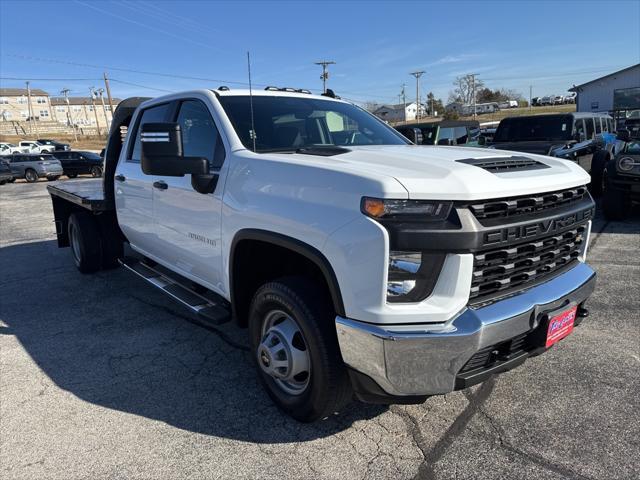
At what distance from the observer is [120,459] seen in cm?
257

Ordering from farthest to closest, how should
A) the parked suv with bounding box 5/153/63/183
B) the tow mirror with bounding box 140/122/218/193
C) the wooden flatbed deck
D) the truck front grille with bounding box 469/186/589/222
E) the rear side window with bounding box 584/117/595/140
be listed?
the parked suv with bounding box 5/153/63/183
the rear side window with bounding box 584/117/595/140
the wooden flatbed deck
the tow mirror with bounding box 140/122/218/193
the truck front grille with bounding box 469/186/589/222

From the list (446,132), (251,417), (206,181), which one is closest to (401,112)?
(446,132)

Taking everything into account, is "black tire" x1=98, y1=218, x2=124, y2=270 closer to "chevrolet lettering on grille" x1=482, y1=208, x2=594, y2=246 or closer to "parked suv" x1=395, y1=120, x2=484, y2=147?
"chevrolet lettering on grille" x1=482, y1=208, x2=594, y2=246

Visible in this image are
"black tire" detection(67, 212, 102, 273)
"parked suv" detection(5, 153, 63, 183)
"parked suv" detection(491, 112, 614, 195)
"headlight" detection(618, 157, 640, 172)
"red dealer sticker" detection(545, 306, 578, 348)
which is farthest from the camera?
"parked suv" detection(5, 153, 63, 183)

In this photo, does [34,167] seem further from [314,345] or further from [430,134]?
[314,345]

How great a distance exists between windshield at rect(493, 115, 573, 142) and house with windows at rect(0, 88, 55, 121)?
116 m

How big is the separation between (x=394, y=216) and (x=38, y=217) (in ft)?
41.3

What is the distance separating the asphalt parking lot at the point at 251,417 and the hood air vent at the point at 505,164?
57.3 inches

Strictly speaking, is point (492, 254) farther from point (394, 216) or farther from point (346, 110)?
point (346, 110)

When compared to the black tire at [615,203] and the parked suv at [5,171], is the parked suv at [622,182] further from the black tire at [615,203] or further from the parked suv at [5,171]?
the parked suv at [5,171]

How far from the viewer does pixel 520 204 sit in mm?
2377

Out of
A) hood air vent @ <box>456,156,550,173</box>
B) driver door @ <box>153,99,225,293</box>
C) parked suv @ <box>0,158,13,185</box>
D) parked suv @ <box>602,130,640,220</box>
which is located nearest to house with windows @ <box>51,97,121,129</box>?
parked suv @ <box>0,158,13,185</box>

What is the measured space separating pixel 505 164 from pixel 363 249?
1.02 meters

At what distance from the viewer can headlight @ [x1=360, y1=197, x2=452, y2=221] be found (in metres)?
2.13
